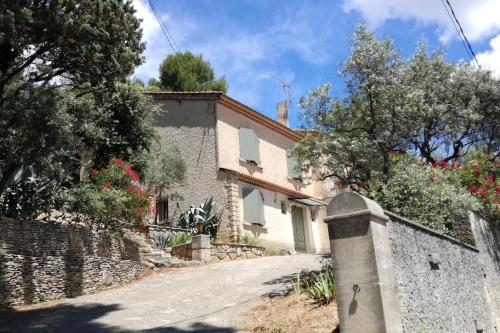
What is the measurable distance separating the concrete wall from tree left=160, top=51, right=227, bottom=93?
27551mm

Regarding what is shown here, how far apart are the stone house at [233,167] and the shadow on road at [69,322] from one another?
10020 millimetres

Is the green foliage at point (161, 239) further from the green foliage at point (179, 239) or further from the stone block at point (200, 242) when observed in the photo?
the stone block at point (200, 242)

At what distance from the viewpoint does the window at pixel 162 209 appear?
72.7 feet

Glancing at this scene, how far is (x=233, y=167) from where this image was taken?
22.0 meters

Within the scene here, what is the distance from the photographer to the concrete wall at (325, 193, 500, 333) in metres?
5.21

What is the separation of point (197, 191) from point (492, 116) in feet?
39.7

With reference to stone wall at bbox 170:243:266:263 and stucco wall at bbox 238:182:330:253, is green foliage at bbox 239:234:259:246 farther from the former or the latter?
stone wall at bbox 170:243:266:263

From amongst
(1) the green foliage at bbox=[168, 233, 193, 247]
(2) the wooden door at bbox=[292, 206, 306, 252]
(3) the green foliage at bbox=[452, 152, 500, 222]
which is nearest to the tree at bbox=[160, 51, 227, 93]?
(2) the wooden door at bbox=[292, 206, 306, 252]

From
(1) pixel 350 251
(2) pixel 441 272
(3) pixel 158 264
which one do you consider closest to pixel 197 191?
(3) pixel 158 264

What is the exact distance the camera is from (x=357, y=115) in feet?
37.2

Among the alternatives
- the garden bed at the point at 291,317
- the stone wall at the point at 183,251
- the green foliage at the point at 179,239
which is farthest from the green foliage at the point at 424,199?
the green foliage at the point at 179,239

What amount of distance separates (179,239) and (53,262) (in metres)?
6.91

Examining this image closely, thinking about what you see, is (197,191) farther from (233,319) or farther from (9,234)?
(233,319)

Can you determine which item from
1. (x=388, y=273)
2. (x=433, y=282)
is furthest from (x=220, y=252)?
(x=388, y=273)
